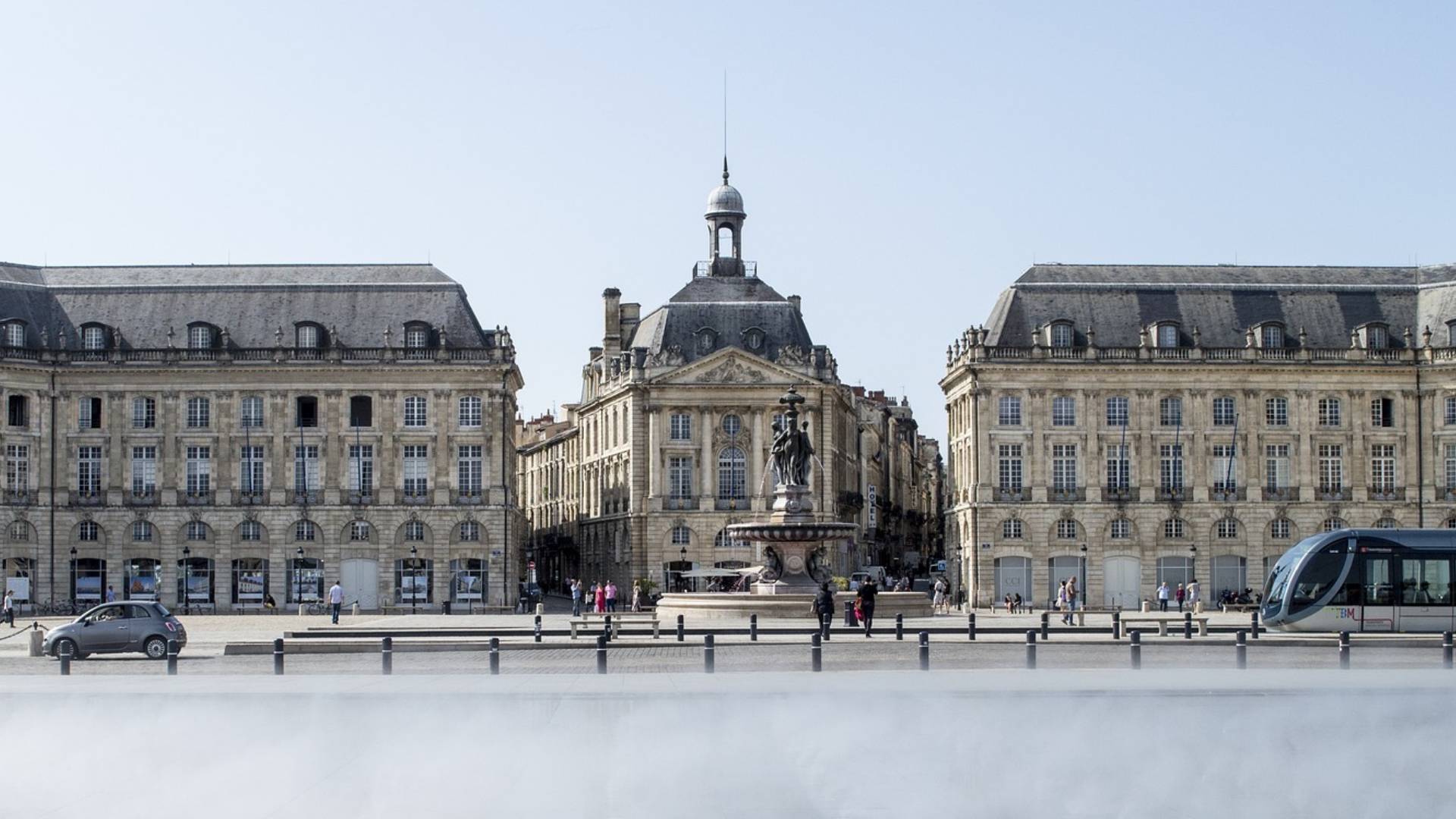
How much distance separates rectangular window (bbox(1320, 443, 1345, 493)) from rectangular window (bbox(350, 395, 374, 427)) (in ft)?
137

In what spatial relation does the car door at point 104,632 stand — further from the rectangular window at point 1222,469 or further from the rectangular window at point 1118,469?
the rectangular window at point 1222,469

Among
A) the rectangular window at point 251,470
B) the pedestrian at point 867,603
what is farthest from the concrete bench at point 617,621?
the rectangular window at point 251,470

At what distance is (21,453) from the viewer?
93.3 metres

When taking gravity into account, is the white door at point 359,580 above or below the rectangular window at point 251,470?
below

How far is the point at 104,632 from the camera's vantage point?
45.8 metres

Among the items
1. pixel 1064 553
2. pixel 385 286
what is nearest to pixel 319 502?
pixel 385 286

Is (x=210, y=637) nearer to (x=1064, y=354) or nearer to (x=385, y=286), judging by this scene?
(x=385, y=286)

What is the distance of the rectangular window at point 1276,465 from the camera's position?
9569cm

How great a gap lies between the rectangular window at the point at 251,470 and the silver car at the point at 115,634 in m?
48.4

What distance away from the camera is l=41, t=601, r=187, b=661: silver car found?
45.8 m

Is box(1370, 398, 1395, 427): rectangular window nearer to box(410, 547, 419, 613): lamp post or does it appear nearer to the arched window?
the arched window

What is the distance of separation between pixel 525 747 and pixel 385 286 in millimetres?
74412

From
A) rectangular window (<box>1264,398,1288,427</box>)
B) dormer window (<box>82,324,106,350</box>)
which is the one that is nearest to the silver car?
dormer window (<box>82,324,106,350</box>)

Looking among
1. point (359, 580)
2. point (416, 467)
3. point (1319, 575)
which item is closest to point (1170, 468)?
point (416, 467)
